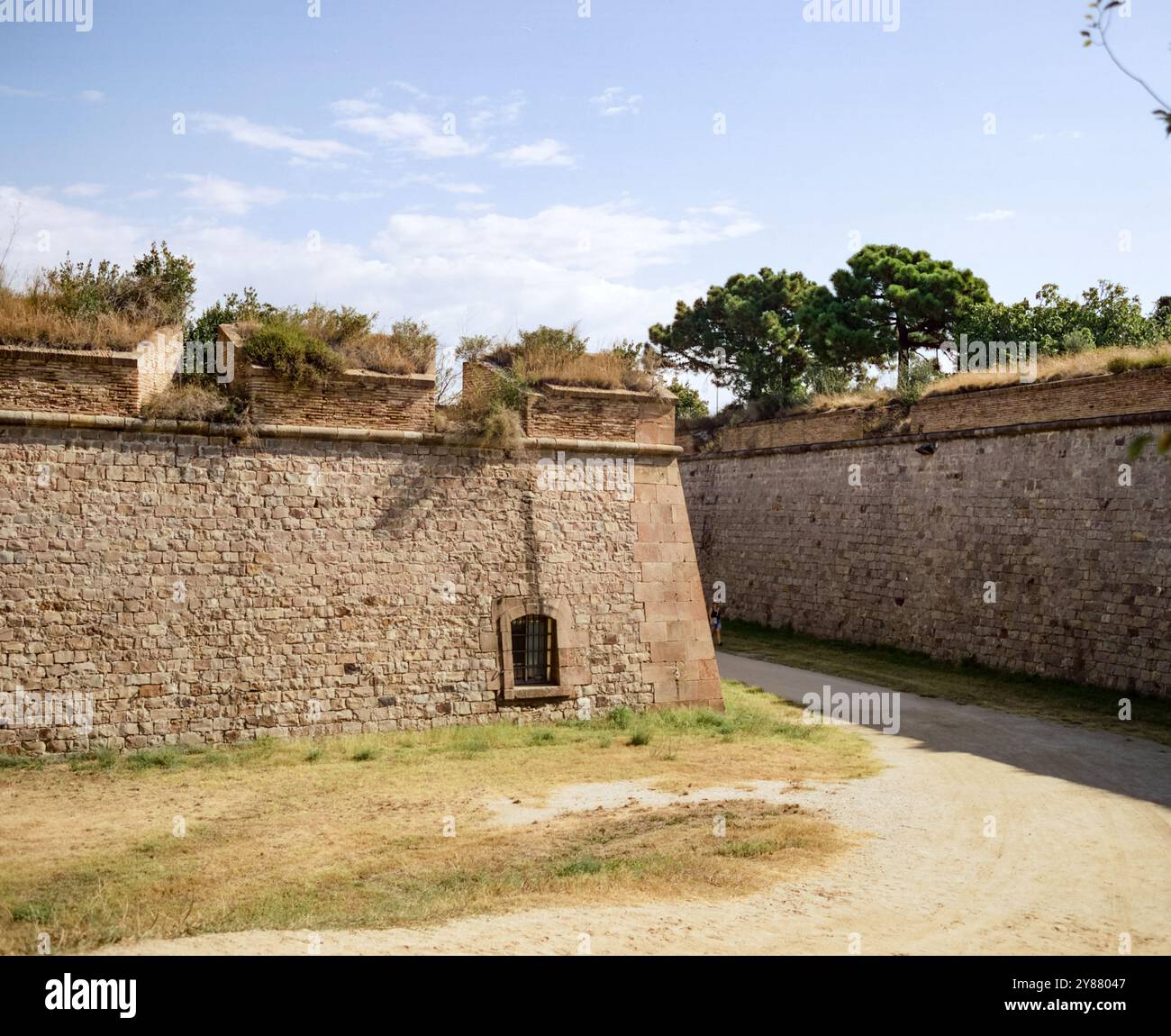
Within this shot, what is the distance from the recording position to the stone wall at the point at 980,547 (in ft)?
58.2

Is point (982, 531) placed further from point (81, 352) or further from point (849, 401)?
point (81, 352)

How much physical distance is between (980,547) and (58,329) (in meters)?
17.3

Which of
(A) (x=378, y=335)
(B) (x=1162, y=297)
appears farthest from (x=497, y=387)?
(B) (x=1162, y=297)

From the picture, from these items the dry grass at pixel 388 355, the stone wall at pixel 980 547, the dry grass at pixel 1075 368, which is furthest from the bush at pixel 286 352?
the dry grass at pixel 1075 368

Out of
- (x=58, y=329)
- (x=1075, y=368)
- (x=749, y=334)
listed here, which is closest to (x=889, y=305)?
(x=749, y=334)

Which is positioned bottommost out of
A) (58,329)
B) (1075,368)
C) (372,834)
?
(372,834)

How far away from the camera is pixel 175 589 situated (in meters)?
12.6

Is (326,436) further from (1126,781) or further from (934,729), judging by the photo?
(1126,781)

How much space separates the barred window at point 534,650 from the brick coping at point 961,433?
11.9ft

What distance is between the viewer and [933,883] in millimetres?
8344

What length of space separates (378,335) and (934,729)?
10179mm

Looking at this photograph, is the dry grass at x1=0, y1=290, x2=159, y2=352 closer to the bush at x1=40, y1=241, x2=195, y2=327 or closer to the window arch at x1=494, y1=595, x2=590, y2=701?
the bush at x1=40, y1=241, x2=195, y2=327

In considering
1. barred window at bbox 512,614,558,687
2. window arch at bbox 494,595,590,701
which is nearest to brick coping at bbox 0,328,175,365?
window arch at bbox 494,595,590,701

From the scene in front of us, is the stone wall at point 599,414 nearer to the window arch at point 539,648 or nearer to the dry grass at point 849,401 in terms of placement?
the window arch at point 539,648
